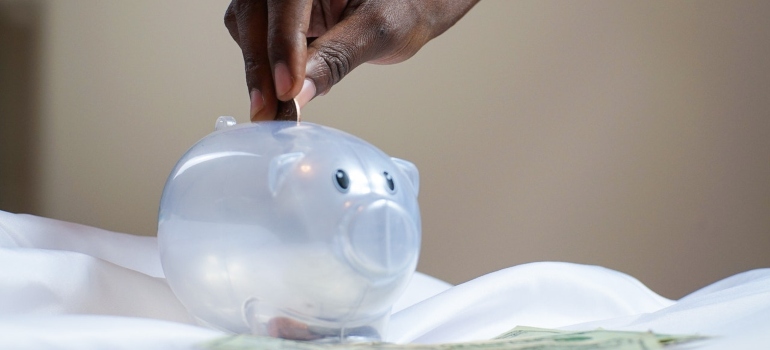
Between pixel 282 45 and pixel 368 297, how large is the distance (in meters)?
0.24

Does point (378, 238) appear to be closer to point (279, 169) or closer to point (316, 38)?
point (279, 169)

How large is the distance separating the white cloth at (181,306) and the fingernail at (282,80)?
0.16 m

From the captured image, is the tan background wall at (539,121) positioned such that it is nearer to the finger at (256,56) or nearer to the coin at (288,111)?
the finger at (256,56)

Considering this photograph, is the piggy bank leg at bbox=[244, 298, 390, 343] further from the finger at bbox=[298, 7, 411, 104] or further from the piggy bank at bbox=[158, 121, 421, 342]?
the finger at bbox=[298, 7, 411, 104]

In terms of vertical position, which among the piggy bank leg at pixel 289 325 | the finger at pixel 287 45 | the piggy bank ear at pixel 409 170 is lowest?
the piggy bank leg at pixel 289 325

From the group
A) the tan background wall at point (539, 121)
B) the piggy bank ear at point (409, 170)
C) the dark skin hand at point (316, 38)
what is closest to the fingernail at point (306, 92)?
A: the dark skin hand at point (316, 38)

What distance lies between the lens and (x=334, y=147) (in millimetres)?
416

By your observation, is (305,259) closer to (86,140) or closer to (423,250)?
(423,250)

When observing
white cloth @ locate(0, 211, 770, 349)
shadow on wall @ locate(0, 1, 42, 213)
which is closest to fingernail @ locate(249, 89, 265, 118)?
white cloth @ locate(0, 211, 770, 349)

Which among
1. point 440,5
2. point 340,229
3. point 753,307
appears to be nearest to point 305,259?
point 340,229

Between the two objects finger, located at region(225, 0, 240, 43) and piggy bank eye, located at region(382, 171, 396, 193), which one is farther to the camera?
finger, located at region(225, 0, 240, 43)

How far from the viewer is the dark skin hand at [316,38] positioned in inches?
22.3

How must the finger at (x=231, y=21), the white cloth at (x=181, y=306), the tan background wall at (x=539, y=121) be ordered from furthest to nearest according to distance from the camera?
the tan background wall at (x=539, y=121)
the finger at (x=231, y=21)
the white cloth at (x=181, y=306)

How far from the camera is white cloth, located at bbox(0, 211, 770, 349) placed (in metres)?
0.31
